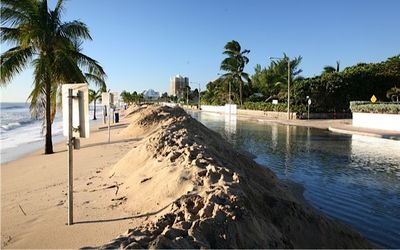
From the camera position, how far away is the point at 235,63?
71.4 m

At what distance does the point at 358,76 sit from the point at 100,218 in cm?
4982

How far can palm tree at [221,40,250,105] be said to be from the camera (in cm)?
7144

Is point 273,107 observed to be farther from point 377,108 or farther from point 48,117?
point 48,117

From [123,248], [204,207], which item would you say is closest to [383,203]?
[204,207]

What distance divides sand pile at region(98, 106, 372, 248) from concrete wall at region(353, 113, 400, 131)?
23.5 metres

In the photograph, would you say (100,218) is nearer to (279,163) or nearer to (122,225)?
(122,225)

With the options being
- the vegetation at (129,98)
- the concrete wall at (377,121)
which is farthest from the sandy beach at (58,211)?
the vegetation at (129,98)

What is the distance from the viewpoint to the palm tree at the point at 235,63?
71438mm

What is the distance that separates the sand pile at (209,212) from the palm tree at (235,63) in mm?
62908

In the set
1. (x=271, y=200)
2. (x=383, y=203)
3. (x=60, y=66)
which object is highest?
(x=60, y=66)

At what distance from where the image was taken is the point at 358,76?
50.6m

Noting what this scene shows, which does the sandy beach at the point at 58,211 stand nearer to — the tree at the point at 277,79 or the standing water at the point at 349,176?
the standing water at the point at 349,176

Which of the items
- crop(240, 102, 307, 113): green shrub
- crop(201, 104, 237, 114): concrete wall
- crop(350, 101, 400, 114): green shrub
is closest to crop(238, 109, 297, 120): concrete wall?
crop(240, 102, 307, 113): green shrub

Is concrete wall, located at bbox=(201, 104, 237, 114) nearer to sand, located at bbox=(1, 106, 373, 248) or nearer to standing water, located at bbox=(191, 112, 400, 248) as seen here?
standing water, located at bbox=(191, 112, 400, 248)
